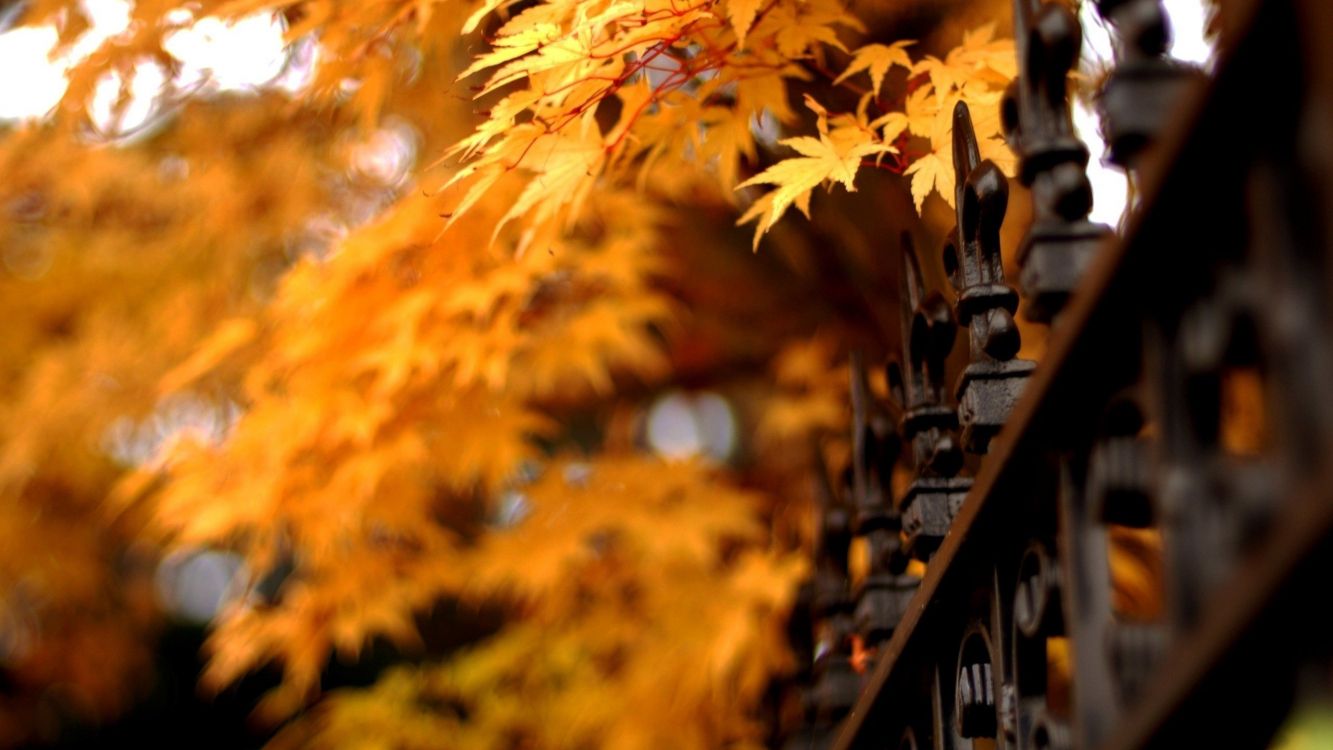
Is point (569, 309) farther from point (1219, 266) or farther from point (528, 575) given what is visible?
point (1219, 266)

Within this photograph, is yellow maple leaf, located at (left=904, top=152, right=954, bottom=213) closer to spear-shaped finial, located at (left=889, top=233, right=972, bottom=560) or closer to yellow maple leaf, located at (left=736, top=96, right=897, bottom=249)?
yellow maple leaf, located at (left=736, top=96, right=897, bottom=249)

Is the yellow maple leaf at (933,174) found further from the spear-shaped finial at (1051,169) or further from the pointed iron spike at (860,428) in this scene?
the spear-shaped finial at (1051,169)

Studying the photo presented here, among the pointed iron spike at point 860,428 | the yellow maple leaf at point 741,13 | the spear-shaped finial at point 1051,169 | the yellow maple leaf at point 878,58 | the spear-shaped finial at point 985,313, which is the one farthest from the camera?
the yellow maple leaf at point 878,58

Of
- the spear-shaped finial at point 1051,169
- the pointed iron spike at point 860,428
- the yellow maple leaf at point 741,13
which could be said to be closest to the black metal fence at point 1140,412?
the spear-shaped finial at point 1051,169

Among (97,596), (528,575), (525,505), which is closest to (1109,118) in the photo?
(528,575)

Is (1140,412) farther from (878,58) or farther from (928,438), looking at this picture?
(878,58)

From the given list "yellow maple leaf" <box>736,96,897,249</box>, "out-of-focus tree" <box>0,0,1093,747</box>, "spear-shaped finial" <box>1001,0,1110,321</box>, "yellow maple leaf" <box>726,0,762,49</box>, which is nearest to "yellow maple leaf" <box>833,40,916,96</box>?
"out-of-focus tree" <box>0,0,1093,747</box>

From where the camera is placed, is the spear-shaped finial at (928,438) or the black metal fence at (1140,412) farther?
the spear-shaped finial at (928,438)

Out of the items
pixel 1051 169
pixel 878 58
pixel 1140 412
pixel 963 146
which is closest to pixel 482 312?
pixel 878 58

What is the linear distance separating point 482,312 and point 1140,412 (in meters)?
1.72

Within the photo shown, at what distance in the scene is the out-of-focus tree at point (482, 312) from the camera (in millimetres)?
1695

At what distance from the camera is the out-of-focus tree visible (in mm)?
1695

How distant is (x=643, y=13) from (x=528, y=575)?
1846 mm

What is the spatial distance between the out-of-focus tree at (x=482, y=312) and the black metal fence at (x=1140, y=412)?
40 cm
